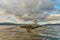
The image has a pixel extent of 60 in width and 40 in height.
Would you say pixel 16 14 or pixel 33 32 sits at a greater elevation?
pixel 16 14

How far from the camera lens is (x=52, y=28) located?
84.7 inches

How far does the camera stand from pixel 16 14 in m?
2.17

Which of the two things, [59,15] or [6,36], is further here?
[59,15]

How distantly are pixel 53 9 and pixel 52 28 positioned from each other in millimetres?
250

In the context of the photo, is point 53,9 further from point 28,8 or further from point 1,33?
point 1,33

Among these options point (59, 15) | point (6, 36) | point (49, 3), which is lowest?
point (6, 36)

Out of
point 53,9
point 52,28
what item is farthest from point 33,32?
point 53,9

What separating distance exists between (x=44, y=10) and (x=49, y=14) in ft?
0.28

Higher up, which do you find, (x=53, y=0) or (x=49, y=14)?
(x=53, y=0)

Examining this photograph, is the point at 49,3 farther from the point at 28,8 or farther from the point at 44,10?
the point at 28,8

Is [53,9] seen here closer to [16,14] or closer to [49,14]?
[49,14]

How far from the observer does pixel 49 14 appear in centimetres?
219

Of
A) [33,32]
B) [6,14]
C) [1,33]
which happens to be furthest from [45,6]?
[1,33]

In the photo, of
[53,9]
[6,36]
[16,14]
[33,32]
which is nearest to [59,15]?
[53,9]
